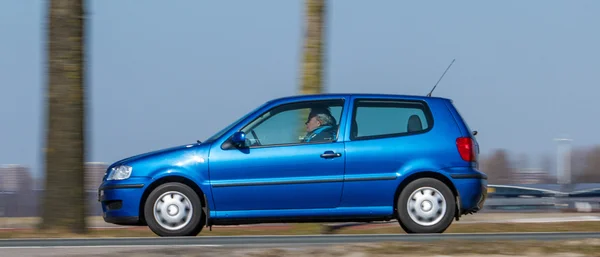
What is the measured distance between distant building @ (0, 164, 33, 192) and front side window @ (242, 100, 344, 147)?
26.9 meters

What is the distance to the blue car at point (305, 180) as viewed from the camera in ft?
35.9

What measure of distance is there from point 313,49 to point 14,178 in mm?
24448

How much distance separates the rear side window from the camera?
11141mm

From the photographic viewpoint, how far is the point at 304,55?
15.7 m

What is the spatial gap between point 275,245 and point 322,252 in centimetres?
79

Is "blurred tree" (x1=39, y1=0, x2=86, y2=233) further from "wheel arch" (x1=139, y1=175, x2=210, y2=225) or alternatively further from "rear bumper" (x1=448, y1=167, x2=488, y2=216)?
"rear bumper" (x1=448, y1=167, x2=488, y2=216)

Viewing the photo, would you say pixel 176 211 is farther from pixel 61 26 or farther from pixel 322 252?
pixel 322 252

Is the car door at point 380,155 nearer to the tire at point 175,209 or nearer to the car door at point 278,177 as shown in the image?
the car door at point 278,177

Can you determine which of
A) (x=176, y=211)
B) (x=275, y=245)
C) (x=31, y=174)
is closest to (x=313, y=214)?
(x=176, y=211)

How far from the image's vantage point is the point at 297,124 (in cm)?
1126

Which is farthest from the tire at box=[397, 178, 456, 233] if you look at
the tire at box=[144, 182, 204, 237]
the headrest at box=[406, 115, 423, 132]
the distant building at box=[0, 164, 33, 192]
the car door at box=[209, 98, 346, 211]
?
the distant building at box=[0, 164, 33, 192]

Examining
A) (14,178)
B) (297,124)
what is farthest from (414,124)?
(14,178)

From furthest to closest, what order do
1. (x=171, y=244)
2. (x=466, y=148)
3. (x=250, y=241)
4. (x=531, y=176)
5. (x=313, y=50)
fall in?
1. (x=531, y=176)
2. (x=313, y=50)
3. (x=466, y=148)
4. (x=250, y=241)
5. (x=171, y=244)

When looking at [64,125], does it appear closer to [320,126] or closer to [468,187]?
[320,126]
